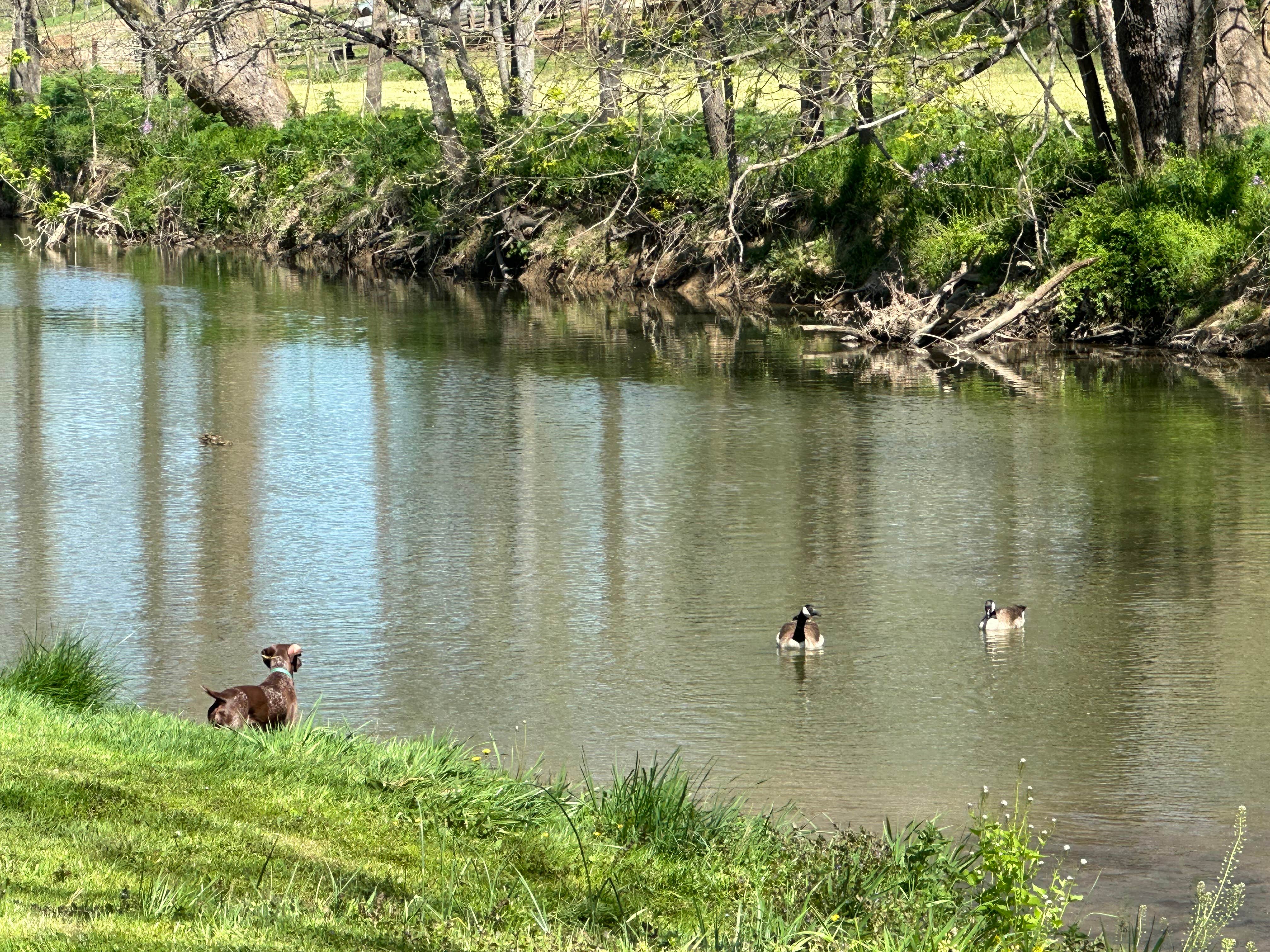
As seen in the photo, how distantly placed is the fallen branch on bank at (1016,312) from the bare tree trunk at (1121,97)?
1.91 meters

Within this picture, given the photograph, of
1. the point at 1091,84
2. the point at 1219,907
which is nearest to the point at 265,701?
the point at 1219,907

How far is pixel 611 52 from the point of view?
24.2 m

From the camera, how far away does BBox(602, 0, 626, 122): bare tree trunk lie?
20.2 meters

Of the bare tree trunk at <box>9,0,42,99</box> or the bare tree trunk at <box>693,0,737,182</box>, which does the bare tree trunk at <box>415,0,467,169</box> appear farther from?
the bare tree trunk at <box>9,0,42,99</box>

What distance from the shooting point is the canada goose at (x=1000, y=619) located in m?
10.0

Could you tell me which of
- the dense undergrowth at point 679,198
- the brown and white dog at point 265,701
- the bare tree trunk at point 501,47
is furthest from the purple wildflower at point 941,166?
the brown and white dog at point 265,701

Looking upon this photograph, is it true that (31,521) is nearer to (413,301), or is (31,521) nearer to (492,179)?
(413,301)

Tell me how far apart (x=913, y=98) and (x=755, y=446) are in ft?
20.4

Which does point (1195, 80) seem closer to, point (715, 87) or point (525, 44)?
point (715, 87)

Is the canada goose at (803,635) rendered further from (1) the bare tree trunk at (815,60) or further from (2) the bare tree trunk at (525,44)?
(2) the bare tree trunk at (525,44)

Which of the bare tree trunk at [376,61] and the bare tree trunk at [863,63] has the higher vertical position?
the bare tree trunk at [376,61]

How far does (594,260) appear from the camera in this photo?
98.5 ft

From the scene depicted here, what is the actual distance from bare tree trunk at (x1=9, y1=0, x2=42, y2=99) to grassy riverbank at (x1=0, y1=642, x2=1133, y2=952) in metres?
6.97

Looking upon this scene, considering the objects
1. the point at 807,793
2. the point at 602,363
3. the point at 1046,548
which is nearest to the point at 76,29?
the point at 602,363
